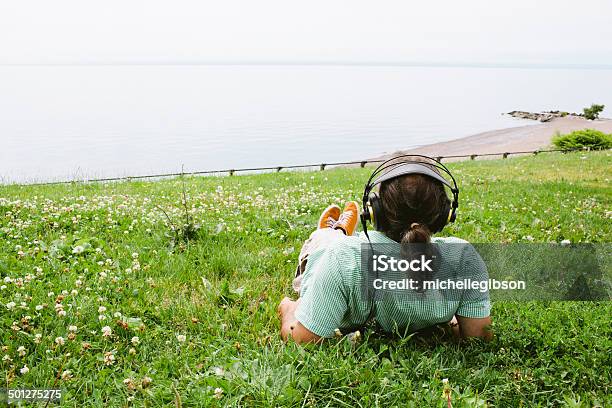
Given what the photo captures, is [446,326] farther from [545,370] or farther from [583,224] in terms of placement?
[583,224]

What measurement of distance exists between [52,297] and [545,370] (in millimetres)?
4146

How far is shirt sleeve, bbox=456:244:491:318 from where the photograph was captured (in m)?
3.54

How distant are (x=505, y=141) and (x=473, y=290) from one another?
49685 mm

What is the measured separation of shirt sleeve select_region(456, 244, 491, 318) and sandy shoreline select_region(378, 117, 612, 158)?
38.4 meters

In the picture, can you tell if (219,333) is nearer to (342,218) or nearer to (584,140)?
(342,218)

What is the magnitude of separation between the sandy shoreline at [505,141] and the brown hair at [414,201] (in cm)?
3885

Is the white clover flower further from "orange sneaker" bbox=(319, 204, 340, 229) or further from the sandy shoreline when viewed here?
the sandy shoreline

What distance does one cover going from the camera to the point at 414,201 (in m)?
3.09

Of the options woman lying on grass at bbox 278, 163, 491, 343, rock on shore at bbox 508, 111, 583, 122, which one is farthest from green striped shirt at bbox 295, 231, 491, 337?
rock on shore at bbox 508, 111, 583, 122

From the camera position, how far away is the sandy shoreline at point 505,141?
139 ft

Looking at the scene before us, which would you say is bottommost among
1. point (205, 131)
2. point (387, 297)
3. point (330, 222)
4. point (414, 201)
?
point (387, 297)

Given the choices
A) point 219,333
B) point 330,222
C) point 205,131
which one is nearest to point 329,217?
point 330,222

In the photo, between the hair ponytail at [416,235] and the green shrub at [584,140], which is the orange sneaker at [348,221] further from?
the green shrub at [584,140]

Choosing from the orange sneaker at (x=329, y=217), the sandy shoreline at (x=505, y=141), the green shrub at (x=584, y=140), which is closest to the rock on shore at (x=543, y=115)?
the sandy shoreline at (x=505, y=141)
